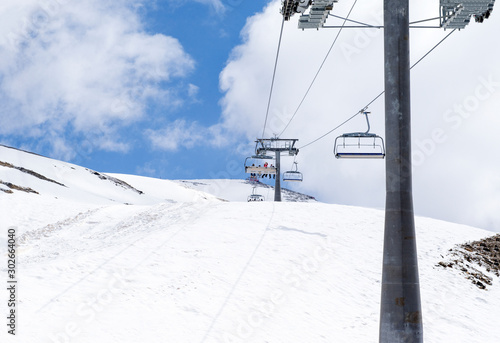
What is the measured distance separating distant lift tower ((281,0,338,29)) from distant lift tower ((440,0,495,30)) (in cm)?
264

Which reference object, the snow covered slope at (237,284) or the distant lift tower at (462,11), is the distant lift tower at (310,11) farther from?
the snow covered slope at (237,284)

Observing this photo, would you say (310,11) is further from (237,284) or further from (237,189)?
(237,189)

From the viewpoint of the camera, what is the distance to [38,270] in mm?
12203

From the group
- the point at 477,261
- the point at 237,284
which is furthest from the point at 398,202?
the point at 477,261

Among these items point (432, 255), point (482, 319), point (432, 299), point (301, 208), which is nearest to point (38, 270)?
point (432, 299)

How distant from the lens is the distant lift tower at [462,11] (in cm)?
992

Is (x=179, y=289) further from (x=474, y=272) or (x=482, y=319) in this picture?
(x=474, y=272)

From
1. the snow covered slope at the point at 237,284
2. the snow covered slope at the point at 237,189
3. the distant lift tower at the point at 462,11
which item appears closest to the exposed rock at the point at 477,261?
the snow covered slope at the point at 237,284

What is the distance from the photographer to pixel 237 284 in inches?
484

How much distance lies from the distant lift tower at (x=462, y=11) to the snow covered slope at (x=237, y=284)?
773 cm

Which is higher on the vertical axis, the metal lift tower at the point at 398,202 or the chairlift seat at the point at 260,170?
the chairlift seat at the point at 260,170

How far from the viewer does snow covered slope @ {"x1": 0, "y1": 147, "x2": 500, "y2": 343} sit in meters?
9.26

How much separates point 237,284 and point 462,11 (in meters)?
8.91

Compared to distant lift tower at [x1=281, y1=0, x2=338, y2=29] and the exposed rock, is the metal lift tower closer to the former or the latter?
distant lift tower at [x1=281, y1=0, x2=338, y2=29]
